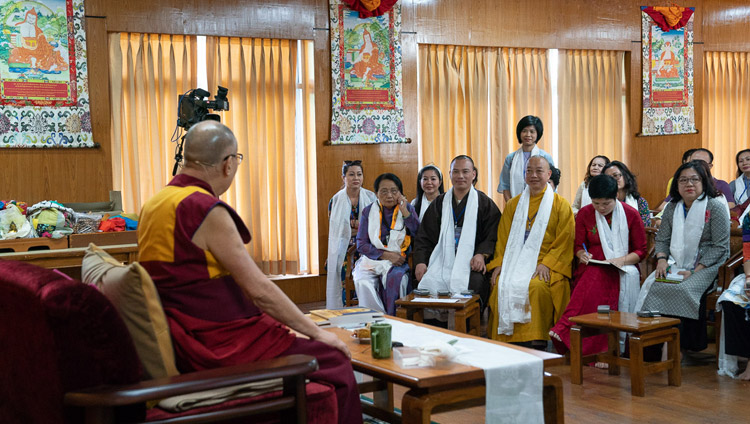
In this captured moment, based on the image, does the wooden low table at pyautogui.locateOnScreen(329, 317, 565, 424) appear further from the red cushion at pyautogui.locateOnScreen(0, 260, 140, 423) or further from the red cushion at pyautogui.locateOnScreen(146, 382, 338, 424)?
the red cushion at pyautogui.locateOnScreen(0, 260, 140, 423)

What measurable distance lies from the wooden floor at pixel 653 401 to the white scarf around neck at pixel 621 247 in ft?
1.79

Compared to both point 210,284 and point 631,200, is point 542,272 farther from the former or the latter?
point 210,284

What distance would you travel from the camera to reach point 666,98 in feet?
27.7

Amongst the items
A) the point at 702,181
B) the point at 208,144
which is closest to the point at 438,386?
the point at 208,144

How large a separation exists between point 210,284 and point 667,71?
7.42 meters

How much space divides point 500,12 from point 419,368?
5698 millimetres

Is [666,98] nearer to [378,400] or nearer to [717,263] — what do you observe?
[717,263]

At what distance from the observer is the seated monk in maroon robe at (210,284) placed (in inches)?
88.3

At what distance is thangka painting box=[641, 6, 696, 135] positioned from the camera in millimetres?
8328

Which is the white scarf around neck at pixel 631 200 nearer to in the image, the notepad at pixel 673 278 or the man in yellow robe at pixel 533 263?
the man in yellow robe at pixel 533 263

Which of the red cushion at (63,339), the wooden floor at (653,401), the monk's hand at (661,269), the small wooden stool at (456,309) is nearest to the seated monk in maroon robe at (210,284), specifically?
the red cushion at (63,339)

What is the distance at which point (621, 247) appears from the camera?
4.78m

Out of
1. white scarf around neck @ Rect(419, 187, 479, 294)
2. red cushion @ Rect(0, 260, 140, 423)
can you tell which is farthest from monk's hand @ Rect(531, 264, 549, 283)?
red cushion @ Rect(0, 260, 140, 423)

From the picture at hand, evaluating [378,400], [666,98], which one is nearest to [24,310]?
[378,400]
